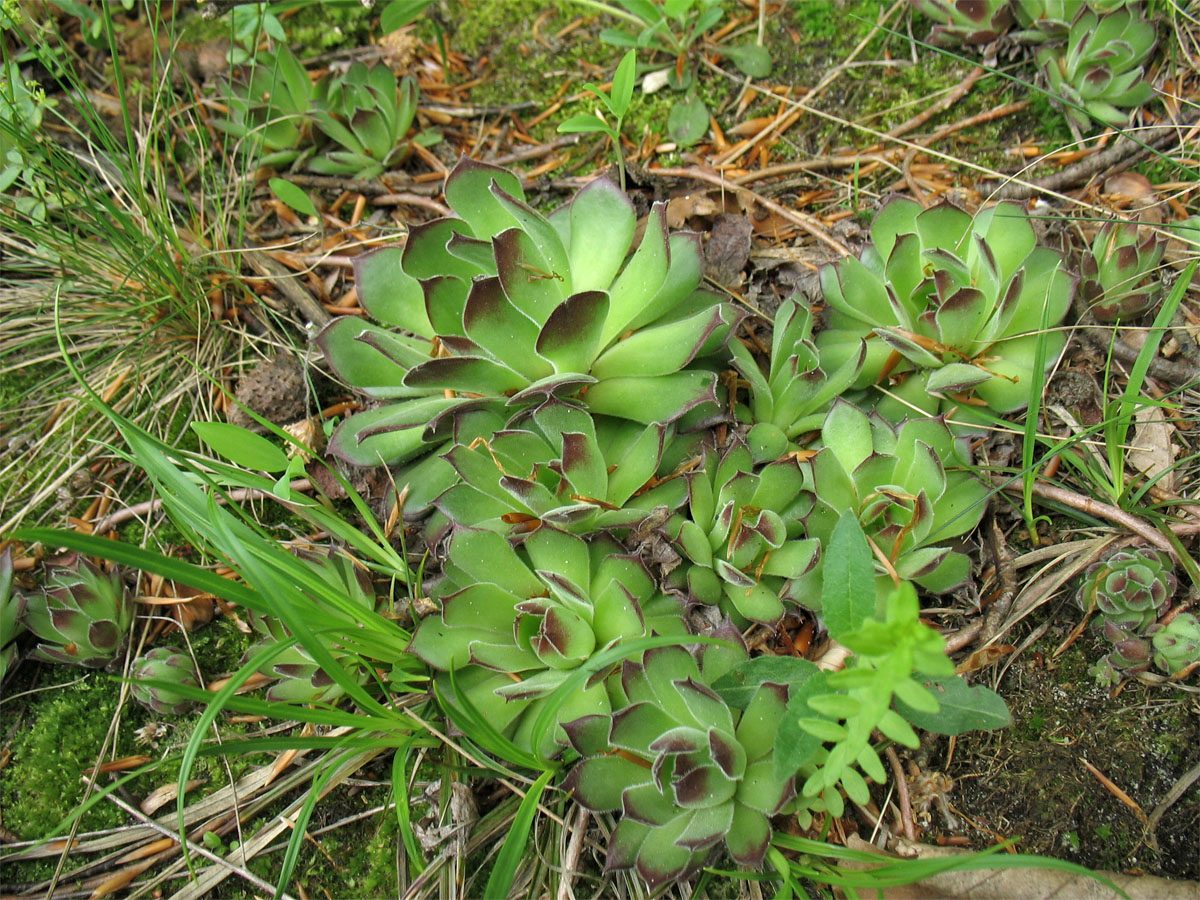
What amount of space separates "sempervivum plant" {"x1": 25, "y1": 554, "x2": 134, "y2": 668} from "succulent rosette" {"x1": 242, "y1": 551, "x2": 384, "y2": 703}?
38 centimetres

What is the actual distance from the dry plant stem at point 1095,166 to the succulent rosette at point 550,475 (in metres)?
1.40

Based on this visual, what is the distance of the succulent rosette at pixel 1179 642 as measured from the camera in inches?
71.2

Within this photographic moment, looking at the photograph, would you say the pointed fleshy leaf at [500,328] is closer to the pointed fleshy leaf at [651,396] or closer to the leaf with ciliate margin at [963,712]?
the pointed fleshy leaf at [651,396]

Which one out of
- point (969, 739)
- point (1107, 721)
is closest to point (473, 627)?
point (969, 739)

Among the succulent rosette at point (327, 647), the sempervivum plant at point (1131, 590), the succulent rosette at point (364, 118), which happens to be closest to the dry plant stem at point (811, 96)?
the succulent rosette at point (364, 118)

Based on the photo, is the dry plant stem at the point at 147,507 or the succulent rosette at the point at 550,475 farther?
the dry plant stem at the point at 147,507

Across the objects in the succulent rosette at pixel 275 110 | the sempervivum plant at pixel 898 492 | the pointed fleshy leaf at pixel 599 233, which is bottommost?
the sempervivum plant at pixel 898 492

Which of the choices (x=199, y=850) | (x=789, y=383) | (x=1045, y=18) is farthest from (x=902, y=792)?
(x=1045, y=18)

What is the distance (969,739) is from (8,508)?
287cm

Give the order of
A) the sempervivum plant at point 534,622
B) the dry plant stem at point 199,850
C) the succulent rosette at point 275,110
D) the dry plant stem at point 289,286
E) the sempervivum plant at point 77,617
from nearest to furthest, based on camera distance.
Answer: the sempervivum plant at point 534,622
the dry plant stem at point 199,850
the sempervivum plant at point 77,617
the dry plant stem at point 289,286
the succulent rosette at point 275,110

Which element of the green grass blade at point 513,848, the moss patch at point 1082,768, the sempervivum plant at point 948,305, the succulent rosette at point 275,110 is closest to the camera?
the green grass blade at point 513,848

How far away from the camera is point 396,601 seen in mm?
2312

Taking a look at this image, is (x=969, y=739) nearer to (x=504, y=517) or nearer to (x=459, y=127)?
(x=504, y=517)

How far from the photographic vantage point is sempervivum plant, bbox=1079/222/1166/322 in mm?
2188
